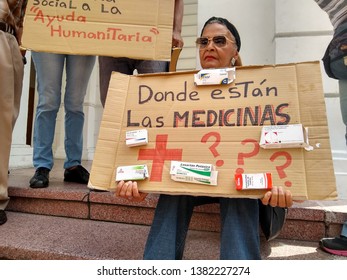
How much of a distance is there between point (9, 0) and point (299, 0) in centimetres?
191

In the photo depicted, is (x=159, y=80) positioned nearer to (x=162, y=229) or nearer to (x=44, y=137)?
(x=162, y=229)

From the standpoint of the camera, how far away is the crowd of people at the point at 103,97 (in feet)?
3.11

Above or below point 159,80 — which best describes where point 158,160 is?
below

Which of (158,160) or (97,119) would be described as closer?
(158,160)

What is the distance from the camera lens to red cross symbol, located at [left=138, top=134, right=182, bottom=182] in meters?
0.96

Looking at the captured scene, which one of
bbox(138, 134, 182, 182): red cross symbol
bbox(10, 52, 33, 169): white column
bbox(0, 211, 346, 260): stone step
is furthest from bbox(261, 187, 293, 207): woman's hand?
bbox(10, 52, 33, 169): white column

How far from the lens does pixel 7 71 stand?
61.0 inches

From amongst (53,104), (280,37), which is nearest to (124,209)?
(53,104)

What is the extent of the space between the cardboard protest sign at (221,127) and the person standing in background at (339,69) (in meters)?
0.41

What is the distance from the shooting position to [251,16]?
245 cm

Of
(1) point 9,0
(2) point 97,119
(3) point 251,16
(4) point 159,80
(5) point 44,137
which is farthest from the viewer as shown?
(2) point 97,119

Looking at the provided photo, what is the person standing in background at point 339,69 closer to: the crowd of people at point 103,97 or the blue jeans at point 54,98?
the crowd of people at point 103,97

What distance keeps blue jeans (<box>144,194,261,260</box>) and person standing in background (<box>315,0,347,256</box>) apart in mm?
495

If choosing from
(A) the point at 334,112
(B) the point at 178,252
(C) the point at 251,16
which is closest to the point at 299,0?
(C) the point at 251,16
